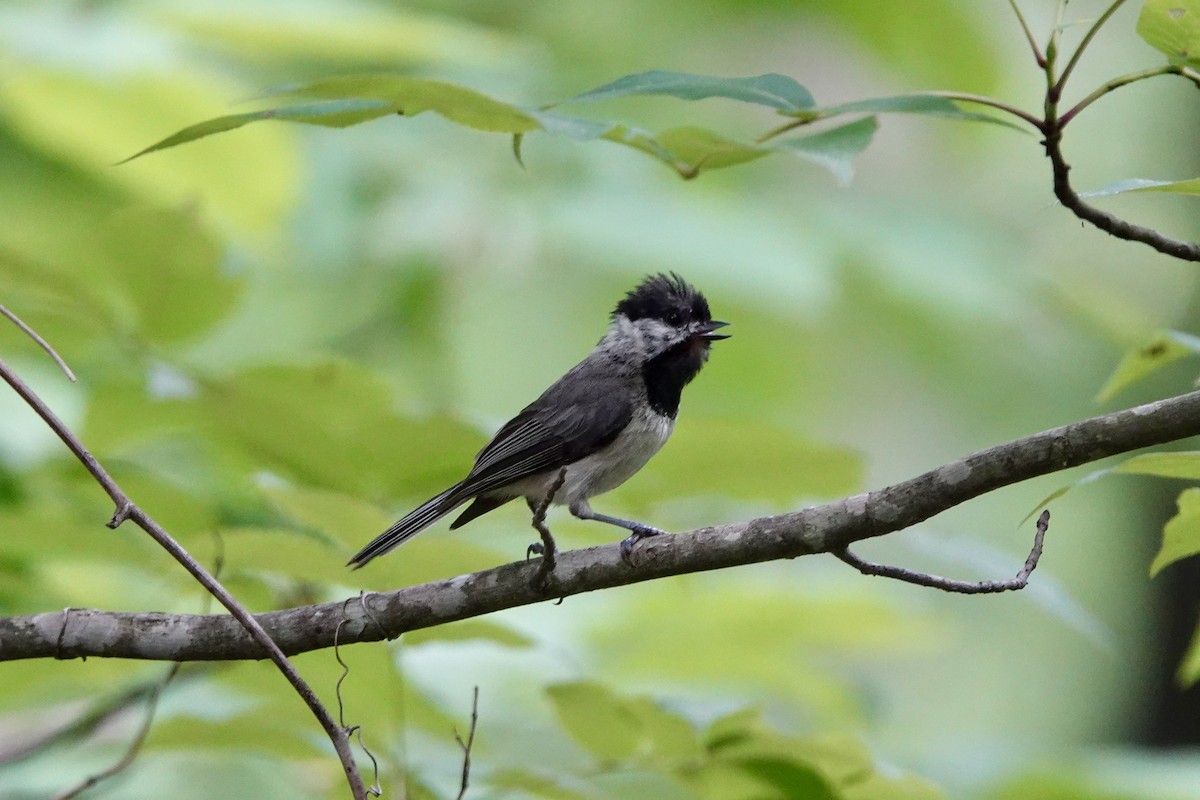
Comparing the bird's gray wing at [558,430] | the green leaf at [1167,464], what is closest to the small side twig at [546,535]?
the green leaf at [1167,464]

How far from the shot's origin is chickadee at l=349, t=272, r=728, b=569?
3.77m

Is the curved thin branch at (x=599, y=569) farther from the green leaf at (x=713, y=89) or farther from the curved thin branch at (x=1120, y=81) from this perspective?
the green leaf at (x=713, y=89)

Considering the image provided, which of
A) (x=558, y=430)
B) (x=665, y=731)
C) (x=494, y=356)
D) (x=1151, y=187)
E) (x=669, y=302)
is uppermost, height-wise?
(x=494, y=356)

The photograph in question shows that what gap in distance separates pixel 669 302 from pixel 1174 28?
270 centimetres

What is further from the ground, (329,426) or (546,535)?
(329,426)

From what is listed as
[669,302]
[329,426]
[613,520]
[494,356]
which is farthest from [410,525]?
[494,356]

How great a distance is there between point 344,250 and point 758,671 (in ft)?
8.10

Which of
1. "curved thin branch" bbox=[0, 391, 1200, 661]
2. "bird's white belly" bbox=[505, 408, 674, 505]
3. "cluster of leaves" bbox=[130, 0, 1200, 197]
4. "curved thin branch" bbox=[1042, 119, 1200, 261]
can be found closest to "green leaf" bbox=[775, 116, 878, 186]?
"cluster of leaves" bbox=[130, 0, 1200, 197]

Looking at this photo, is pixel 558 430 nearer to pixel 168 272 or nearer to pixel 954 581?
pixel 168 272

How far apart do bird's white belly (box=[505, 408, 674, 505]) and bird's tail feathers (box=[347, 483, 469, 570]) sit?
485 millimetres

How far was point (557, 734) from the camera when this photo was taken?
151 inches

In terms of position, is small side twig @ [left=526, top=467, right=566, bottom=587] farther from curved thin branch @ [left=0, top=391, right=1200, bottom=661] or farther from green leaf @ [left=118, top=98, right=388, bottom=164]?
green leaf @ [left=118, top=98, right=388, bottom=164]

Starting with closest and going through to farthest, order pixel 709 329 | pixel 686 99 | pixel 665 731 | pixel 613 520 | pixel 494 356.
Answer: pixel 686 99 → pixel 665 731 → pixel 613 520 → pixel 709 329 → pixel 494 356

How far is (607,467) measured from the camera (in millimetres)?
4008
